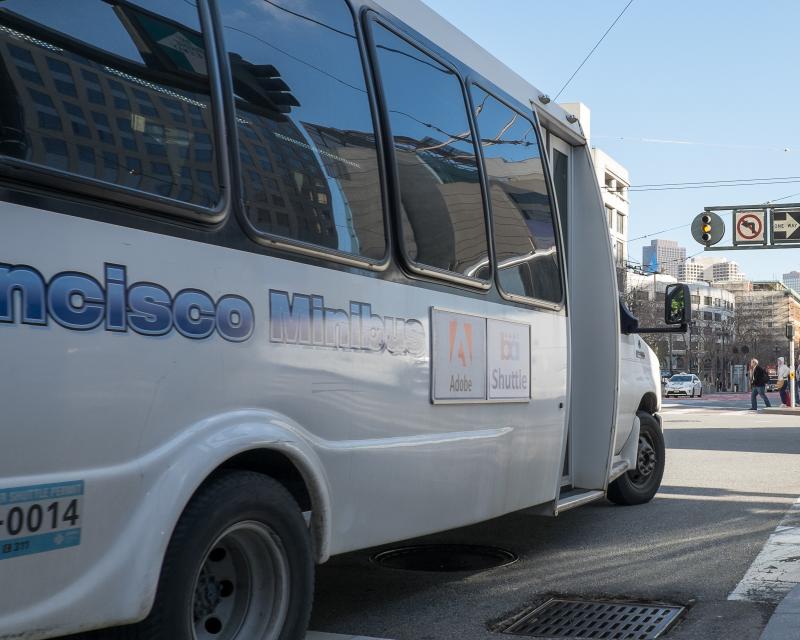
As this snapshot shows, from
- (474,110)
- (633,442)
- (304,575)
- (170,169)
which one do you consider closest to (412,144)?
(474,110)

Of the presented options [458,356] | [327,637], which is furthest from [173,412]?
[458,356]

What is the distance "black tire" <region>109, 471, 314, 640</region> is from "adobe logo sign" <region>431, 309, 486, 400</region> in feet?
4.34

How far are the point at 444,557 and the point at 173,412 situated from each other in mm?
3796

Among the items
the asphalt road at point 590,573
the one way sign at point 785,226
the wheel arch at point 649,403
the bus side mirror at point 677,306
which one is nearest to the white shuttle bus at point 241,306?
the asphalt road at point 590,573

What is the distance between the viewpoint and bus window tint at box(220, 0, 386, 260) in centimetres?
388

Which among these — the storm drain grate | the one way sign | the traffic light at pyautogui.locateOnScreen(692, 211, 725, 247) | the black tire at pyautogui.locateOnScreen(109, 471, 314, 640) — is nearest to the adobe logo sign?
the storm drain grate

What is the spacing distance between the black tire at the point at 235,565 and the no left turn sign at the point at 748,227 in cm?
2338

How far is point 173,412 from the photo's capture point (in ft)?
10.8

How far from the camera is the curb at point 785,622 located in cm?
459

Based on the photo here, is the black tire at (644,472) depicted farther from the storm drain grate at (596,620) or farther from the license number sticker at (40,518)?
the license number sticker at (40,518)

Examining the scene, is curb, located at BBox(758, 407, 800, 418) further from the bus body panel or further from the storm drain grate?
the bus body panel

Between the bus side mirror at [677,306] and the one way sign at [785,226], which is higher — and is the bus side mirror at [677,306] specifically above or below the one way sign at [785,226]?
below

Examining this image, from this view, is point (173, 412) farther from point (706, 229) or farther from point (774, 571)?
point (706, 229)

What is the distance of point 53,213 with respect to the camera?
2.92m
